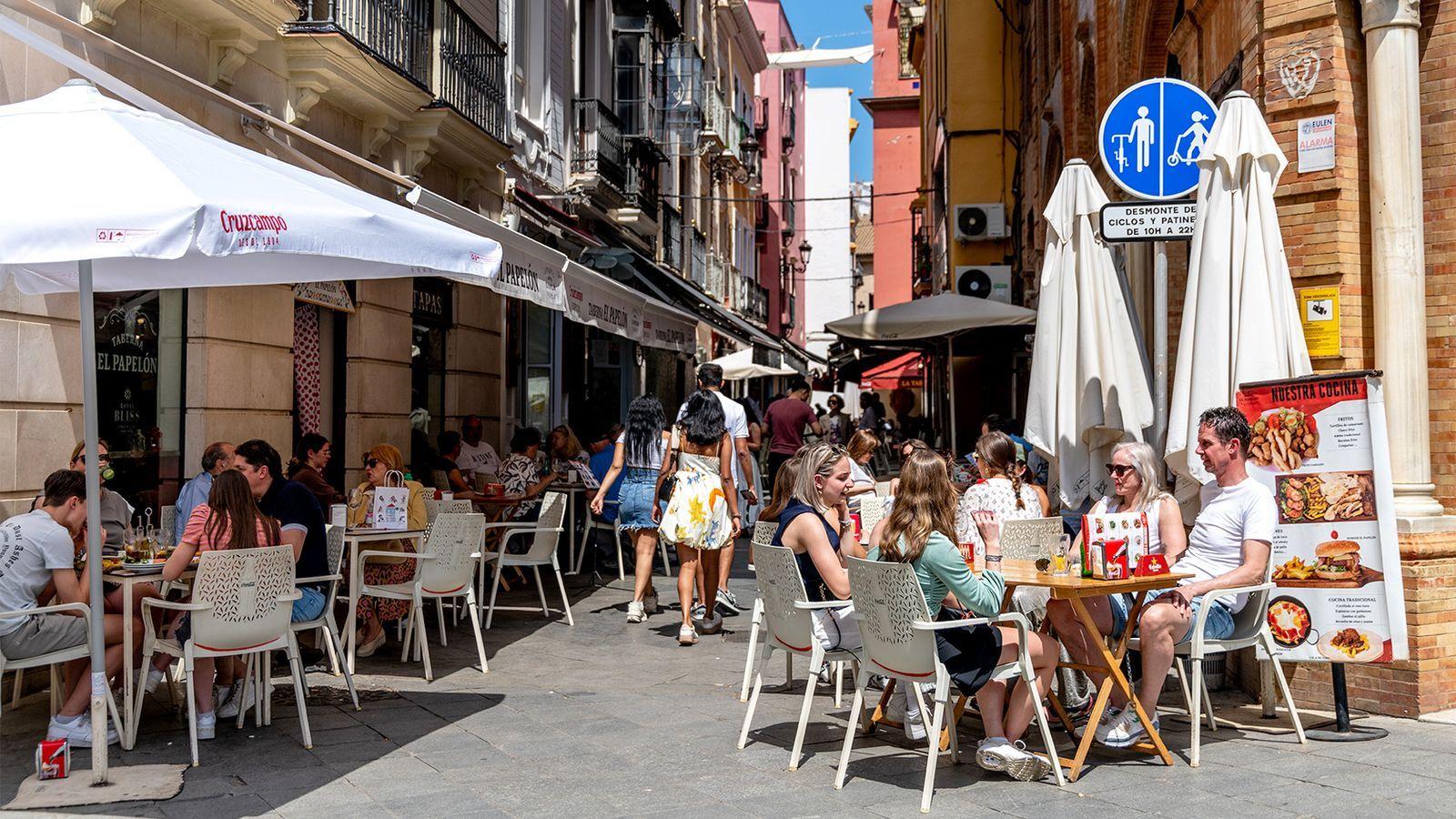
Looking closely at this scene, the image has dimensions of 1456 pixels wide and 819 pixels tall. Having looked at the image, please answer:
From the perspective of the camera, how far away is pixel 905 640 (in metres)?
5.04

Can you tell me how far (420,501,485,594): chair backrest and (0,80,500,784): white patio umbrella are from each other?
77.4 inches

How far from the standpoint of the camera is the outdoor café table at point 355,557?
734cm

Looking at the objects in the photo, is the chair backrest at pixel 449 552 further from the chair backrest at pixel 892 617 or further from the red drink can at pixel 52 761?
the chair backrest at pixel 892 617

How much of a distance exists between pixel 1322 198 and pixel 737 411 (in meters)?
4.90

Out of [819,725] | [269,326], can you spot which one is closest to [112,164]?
[819,725]

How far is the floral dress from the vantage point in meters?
8.99

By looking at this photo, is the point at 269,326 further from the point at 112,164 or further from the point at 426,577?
the point at 112,164

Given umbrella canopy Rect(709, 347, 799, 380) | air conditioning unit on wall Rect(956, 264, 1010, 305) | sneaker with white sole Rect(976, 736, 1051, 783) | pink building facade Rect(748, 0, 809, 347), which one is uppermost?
pink building facade Rect(748, 0, 809, 347)

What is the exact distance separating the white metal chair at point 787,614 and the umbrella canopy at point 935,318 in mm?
7989

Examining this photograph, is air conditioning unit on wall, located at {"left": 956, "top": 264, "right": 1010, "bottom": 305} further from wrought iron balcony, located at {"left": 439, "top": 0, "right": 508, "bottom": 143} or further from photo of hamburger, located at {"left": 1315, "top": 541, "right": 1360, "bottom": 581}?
photo of hamburger, located at {"left": 1315, "top": 541, "right": 1360, "bottom": 581}

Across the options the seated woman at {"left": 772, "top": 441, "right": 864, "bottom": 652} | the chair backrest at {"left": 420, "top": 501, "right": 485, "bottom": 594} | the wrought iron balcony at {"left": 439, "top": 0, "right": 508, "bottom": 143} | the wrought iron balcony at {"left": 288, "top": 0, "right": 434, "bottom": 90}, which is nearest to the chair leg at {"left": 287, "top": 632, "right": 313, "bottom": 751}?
the chair backrest at {"left": 420, "top": 501, "right": 485, "bottom": 594}

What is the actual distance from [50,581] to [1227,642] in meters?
5.28

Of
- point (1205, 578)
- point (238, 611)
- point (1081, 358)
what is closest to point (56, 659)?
point (238, 611)

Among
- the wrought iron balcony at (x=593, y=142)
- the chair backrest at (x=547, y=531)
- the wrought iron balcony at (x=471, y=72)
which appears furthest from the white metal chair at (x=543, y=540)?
the wrought iron balcony at (x=593, y=142)
